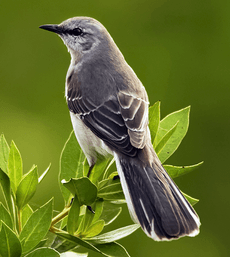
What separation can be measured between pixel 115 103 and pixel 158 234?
0.83 m

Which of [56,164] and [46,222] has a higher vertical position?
[46,222]

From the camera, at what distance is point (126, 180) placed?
1.61m

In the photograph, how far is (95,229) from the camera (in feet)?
4.78

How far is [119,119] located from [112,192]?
21.1 inches

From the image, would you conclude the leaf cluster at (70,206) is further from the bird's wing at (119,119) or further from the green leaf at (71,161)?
the bird's wing at (119,119)

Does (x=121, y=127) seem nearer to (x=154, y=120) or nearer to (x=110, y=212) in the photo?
(x=154, y=120)

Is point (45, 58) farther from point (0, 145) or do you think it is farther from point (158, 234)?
point (158, 234)

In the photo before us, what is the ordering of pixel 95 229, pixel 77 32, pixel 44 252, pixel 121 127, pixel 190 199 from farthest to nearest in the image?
pixel 77 32
pixel 121 127
pixel 190 199
pixel 95 229
pixel 44 252

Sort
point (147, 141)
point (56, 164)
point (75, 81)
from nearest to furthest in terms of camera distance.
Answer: point (147, 141), point (75, 81), point (56, 164)

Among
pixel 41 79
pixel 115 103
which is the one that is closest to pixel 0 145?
pixel 115 103

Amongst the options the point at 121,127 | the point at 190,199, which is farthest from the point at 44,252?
the point at 121,127

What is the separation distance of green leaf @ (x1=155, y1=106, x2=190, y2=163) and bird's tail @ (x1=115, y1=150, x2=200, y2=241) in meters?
0.06

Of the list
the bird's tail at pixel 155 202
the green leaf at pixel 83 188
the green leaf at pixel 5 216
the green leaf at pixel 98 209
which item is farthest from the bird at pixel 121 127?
the green leaf at pixel 5 216

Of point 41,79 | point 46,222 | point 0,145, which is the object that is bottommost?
point 41,79
